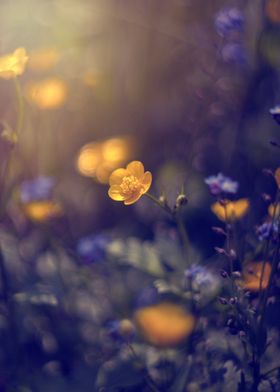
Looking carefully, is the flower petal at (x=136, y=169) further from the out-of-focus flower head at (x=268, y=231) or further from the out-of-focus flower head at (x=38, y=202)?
the out-of-focus flower head at (x=38, y=202)

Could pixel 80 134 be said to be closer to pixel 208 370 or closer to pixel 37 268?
pixel 37 268

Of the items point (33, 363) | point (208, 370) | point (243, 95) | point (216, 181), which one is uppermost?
point (216, 181)

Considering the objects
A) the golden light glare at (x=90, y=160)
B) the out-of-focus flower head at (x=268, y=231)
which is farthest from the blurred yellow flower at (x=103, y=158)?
the out-of-focus flower head at (x=268, y=231)

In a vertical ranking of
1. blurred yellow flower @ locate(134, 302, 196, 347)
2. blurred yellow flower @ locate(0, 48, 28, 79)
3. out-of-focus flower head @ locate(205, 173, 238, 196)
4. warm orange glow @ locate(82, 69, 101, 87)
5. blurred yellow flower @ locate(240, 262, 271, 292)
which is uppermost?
blurred yellow flower @ locate(0, 48, 28, 79)

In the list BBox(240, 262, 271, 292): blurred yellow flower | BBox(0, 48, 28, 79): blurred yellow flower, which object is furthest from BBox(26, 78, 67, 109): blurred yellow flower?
BBox(240, 262, 271, 292): blurred yellow flower

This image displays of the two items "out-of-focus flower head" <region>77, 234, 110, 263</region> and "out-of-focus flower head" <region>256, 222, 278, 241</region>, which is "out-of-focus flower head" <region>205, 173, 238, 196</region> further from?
"out-of-focus flower head" <region>77, 234, 110, 263</region>

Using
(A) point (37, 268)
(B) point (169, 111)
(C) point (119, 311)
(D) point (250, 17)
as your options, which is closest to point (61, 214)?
(A) point (37, 268)
